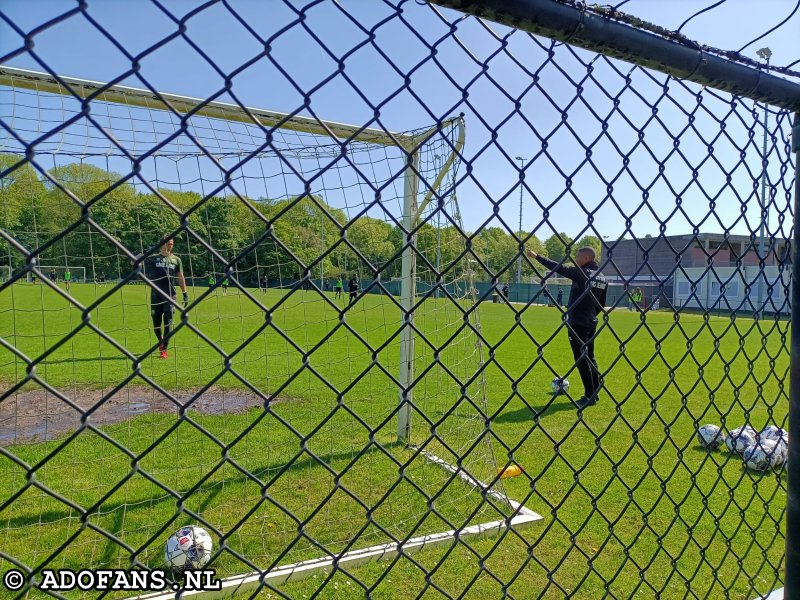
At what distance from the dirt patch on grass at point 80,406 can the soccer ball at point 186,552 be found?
2.41 m

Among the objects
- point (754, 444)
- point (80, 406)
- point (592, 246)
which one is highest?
point (592, 246)

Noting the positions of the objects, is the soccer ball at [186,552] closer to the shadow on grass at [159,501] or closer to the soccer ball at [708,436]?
the shadow on grass at [159,501]

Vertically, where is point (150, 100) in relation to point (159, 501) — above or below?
above

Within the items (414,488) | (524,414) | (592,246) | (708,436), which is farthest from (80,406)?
(592,246)

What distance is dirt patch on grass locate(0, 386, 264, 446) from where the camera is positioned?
→ 5.58 metres

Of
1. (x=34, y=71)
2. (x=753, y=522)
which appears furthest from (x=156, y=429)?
(x=753, y=522)

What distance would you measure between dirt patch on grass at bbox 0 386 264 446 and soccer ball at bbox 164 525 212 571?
7.92 ft

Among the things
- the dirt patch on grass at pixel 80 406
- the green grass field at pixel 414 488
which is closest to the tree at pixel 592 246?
the green grass field at pixel 414 488

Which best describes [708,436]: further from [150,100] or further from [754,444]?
[150,100]

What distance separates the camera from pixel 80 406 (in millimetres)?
5703

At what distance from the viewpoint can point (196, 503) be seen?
3846mm

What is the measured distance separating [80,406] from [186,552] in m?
3.60

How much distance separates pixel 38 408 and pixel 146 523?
390cm

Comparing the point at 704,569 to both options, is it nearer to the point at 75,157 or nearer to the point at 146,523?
the point at 146,523
